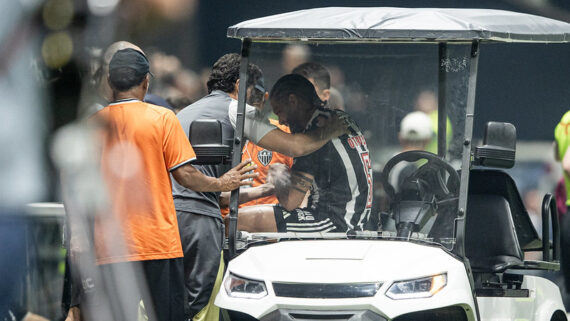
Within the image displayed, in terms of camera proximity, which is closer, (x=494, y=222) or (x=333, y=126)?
(x=333, y=126)

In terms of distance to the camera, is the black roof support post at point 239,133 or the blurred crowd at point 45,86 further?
the black roof support post at point 239,133

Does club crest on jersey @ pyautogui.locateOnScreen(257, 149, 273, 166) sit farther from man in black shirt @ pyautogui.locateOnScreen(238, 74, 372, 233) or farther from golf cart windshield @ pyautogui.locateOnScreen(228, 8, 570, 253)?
golf cart windshield @ pyautogui.locateOnScreen(228, 8, 570, 253)

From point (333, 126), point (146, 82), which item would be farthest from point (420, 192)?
point (146, 82)

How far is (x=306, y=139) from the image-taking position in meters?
4.58

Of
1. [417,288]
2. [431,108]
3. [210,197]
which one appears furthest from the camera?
[210,197]

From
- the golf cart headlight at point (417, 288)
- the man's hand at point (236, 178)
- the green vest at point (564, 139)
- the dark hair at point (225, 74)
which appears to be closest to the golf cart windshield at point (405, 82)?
the man's hand at point (236, 178)

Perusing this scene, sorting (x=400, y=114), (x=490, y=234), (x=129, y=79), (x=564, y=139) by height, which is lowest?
(x=490, y=234)

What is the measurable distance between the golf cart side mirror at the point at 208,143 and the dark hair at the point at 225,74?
117cm

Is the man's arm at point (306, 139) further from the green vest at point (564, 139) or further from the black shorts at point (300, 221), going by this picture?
the green vest at point (564, 139)

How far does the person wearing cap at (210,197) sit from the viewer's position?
A: 4.70 metres

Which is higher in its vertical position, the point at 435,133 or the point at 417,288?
the point at 435,133

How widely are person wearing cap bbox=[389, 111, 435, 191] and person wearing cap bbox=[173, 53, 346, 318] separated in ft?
1.05

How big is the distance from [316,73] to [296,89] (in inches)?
6.0

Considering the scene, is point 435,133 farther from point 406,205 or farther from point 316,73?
point 316,73
